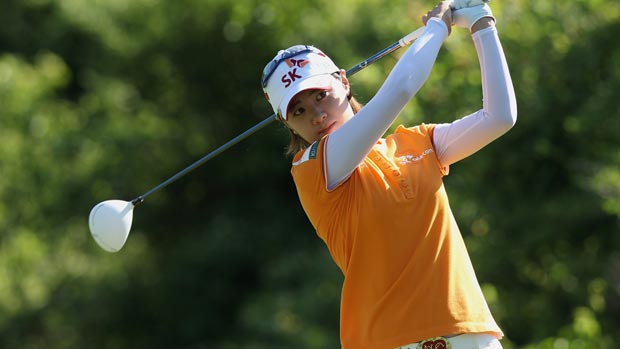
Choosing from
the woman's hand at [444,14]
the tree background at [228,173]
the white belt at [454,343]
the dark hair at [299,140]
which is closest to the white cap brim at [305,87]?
the dark hair at [299,140]

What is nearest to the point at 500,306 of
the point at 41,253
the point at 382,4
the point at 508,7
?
the point at 508,7

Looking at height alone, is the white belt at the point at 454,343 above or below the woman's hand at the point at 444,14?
below

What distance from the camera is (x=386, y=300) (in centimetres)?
209

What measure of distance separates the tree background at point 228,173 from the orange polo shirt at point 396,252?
10.2 ft

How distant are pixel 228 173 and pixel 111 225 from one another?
6015 millimetres

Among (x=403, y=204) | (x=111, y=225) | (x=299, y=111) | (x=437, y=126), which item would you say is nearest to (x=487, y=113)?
(x=437, y=126)

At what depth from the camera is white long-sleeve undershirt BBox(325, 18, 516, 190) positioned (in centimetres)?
204

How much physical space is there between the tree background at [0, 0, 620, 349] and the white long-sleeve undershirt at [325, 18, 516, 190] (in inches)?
118

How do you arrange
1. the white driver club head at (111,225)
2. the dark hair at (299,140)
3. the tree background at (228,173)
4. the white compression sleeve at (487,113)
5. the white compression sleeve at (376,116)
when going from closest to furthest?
the white compression sleeve at (376,116), the white compression sleeve at (487,113), the dark hair at (299,140), the white driver club head at (111,225), the tree background at (228,173)

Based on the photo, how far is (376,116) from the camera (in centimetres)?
203

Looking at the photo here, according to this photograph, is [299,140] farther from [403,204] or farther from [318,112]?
[403,204]

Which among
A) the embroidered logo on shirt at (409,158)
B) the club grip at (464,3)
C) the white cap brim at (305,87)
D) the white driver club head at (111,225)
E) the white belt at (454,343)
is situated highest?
the white driver club head at (111,225)

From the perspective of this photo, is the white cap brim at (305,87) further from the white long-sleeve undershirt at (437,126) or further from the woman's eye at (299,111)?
the white long-sleeve undershirt at (437,126)

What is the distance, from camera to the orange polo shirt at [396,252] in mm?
2068
